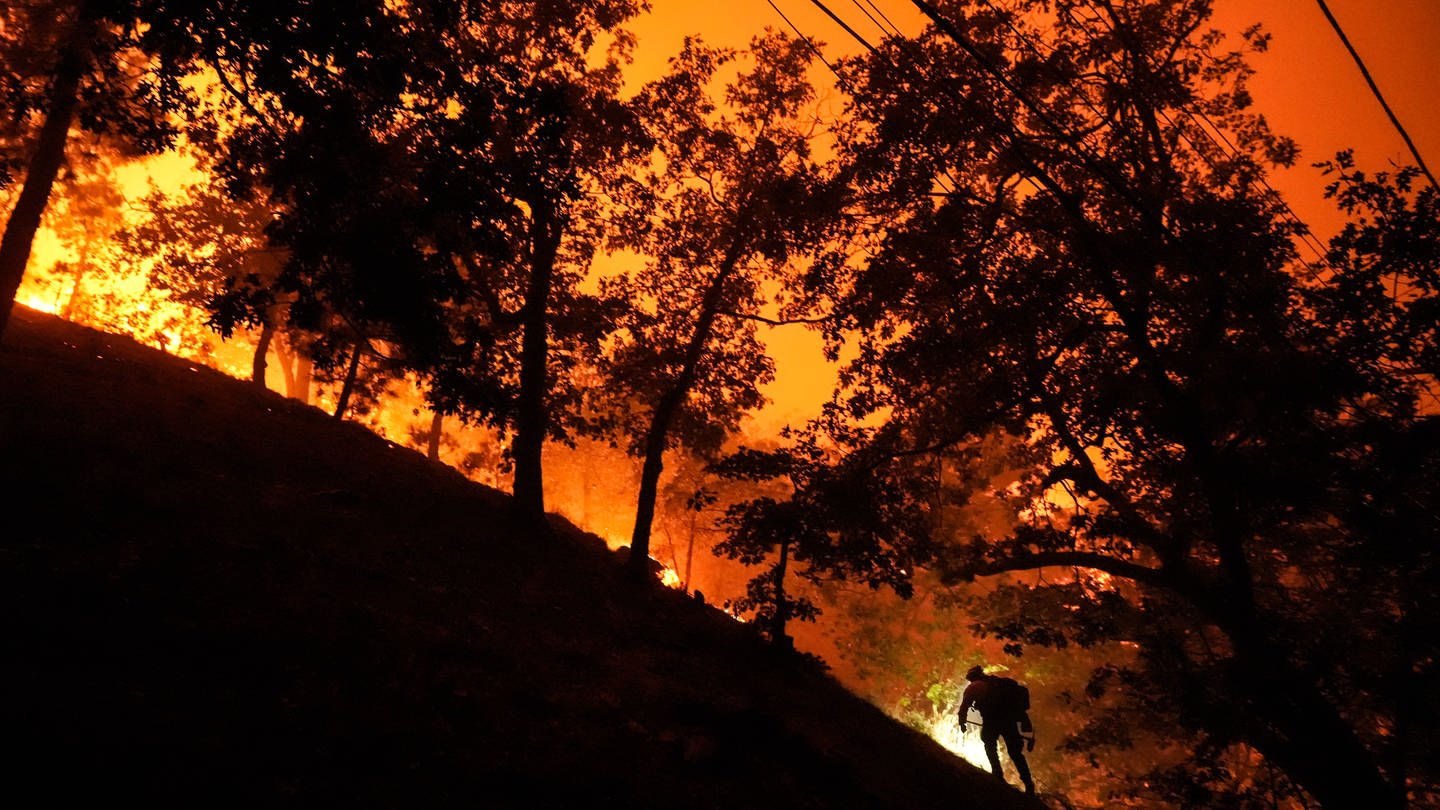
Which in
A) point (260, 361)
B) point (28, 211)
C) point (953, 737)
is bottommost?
point (953, 737)

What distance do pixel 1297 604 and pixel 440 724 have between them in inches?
623

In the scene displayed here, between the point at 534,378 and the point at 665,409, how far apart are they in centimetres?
316

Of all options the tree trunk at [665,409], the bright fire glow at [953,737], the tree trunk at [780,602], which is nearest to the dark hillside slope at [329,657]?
the tree trunk at [780,602]

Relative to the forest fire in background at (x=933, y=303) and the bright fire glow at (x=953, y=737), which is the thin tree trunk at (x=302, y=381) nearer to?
the forest fire in background at (x=933, y=303)

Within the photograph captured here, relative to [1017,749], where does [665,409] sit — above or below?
above

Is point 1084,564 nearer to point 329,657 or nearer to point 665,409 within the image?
point 665,409

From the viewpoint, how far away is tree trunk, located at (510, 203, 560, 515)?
14398 millimetres

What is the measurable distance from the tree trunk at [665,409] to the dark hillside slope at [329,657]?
1705 mm

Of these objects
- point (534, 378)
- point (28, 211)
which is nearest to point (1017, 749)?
point (534, 378)

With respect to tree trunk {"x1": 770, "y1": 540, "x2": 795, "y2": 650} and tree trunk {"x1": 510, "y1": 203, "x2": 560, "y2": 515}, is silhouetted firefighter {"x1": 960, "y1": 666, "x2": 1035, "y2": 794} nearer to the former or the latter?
tree trunk {"x1": 770, "y1": 540, "x2": 795, "y2": 650}

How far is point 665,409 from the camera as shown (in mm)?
15234

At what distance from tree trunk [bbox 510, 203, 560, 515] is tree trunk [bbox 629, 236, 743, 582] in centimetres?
237

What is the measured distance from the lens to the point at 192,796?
3.73 metres

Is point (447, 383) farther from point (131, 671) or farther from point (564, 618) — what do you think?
point (564, 618)
